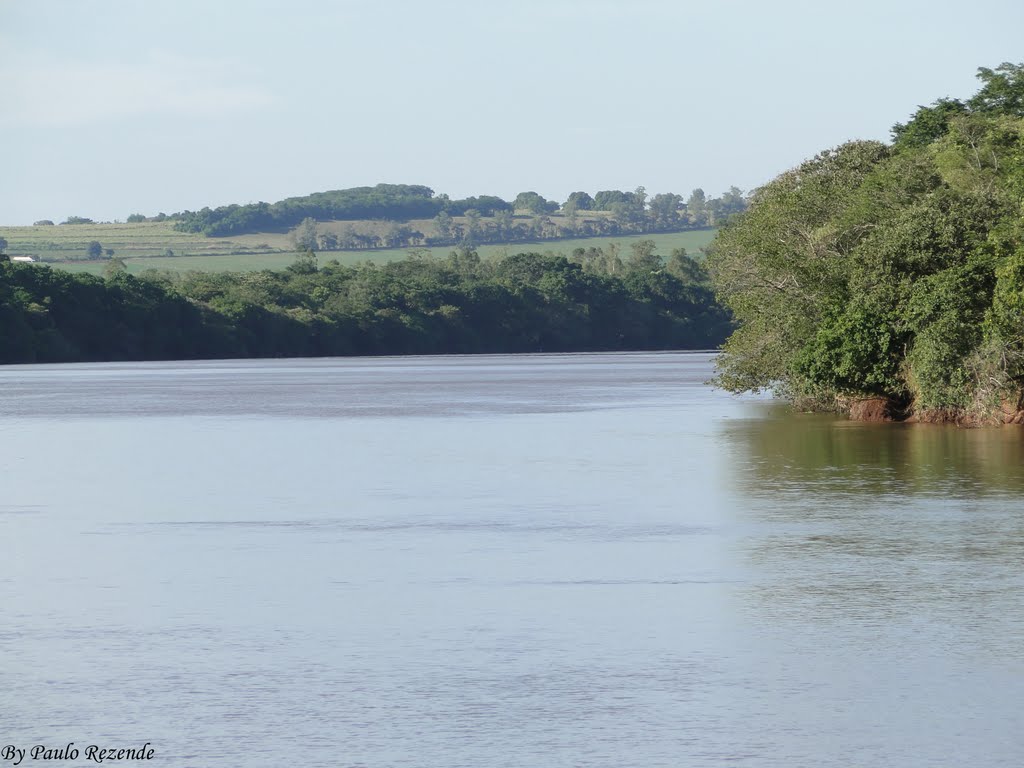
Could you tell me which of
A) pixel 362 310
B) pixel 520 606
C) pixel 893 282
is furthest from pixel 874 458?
pixel 362 310

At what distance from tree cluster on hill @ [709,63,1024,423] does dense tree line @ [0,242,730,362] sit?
8060cm

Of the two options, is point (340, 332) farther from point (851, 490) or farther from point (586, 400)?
point (851, 490)

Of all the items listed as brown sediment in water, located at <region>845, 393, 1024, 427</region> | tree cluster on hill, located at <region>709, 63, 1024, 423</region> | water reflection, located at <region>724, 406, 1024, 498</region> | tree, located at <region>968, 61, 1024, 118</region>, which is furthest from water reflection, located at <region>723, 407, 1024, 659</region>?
tree, located at <region>968, 61, 1024, 118</region>

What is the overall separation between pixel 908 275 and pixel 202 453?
17.8 metres

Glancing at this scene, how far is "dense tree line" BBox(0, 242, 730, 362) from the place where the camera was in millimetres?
125062

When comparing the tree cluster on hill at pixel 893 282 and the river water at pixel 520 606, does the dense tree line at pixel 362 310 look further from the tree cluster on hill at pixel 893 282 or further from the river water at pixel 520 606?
the river water at pixel 520 606

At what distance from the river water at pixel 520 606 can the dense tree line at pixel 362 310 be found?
3773 inches

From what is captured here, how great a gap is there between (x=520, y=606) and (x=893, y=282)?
27291 mm

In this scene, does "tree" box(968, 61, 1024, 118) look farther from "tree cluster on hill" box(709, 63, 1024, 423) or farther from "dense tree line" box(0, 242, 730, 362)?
"dense tree line" box(0, 242, 730, 362)

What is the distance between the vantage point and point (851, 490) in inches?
960

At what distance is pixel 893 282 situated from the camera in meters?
39.8

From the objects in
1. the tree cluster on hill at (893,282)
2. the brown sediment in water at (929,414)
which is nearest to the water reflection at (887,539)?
the tree cluster on hill at (893,282)

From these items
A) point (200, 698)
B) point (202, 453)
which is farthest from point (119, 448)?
point (200, 698)

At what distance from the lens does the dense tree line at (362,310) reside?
12506 cm
